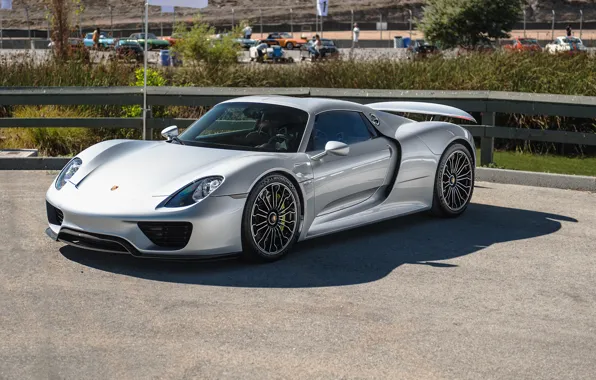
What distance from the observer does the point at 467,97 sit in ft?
40.5

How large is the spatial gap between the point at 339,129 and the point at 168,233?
6.94 ft

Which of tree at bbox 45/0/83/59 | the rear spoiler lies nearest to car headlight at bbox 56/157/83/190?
the rear spoiler

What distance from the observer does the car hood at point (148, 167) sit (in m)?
7.36

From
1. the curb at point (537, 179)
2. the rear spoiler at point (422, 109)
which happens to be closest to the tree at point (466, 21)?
the curb at point (537, 179)

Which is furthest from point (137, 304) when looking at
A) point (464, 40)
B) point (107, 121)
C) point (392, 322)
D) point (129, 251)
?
point (464, 40)

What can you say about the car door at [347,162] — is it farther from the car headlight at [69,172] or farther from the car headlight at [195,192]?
the car headlight at [69,172]

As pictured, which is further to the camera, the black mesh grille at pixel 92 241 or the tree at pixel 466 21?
the tree at pixel 466 21

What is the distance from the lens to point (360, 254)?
7.98 metres

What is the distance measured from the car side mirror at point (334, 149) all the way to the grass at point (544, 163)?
15.4 feet

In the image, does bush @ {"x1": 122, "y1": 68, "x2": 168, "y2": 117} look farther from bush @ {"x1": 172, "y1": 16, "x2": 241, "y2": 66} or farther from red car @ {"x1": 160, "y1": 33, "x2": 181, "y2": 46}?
red car @ {"x1": 160, "y1": 33, "x2": 181, "y2": 46}

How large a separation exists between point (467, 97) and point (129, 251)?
6.42 m

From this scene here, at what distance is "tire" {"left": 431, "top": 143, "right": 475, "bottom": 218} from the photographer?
→ 9445 mm

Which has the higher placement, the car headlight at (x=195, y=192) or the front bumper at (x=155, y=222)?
the car headlight at (x=195, y=192)

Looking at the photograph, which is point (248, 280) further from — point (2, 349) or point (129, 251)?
point (2, 349)
